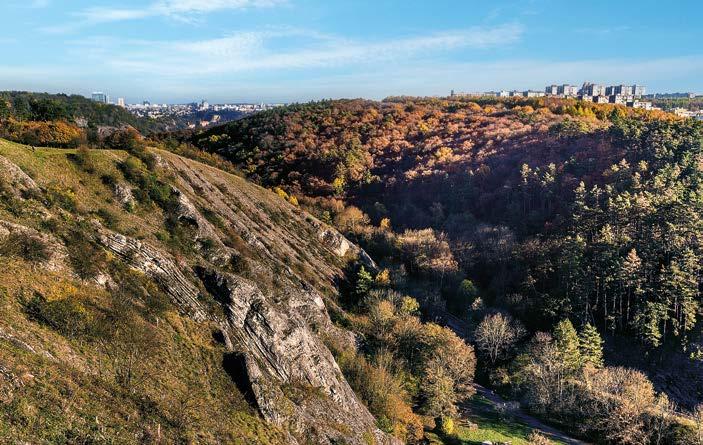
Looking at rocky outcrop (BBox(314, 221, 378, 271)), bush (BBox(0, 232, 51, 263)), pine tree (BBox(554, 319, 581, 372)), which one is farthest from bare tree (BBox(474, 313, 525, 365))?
bush (BBox(0, 232, 51, 263))

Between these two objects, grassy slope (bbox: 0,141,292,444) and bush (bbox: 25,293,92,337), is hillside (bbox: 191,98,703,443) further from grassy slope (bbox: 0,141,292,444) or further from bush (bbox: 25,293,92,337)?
bush (bbox: 25,293,92,337)

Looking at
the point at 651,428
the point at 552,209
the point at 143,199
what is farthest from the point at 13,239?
the point at 552,209

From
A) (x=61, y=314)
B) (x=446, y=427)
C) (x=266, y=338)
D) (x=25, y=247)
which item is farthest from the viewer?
(x=446, y=427)

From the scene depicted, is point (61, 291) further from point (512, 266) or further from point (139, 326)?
point (512, 266)

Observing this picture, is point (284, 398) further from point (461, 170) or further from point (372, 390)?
point (461, 170)

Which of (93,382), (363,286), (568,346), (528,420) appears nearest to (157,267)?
(93,382)
